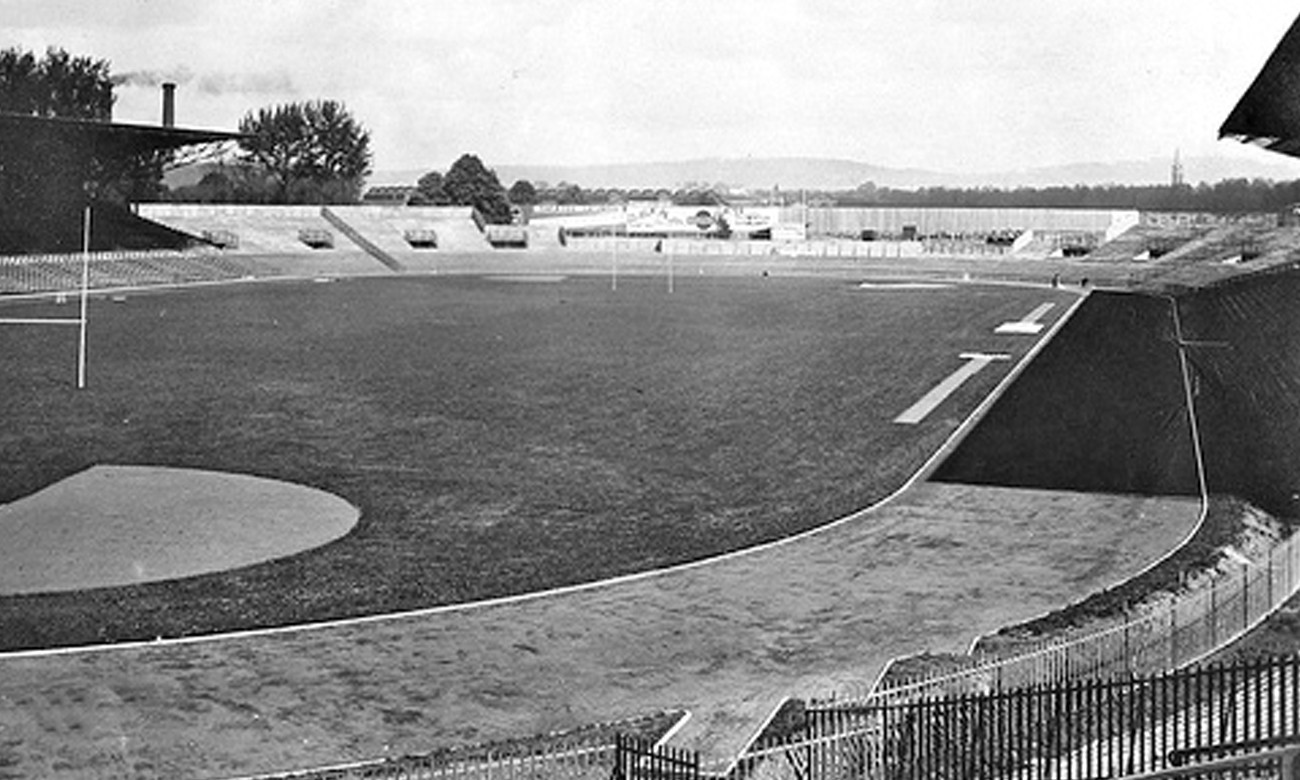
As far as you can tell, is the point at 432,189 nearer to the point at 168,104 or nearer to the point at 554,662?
the point at 168,104

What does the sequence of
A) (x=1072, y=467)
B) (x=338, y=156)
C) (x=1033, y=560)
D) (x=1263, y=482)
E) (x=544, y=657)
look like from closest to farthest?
1. (x=544, y=657)
2. (x=1033, y=560)
3. (x=1263, y=482)
4. (x=1072, y=467)
5. (x=338, y=156)

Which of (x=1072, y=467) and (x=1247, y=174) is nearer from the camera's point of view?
(x=1072, y=467)

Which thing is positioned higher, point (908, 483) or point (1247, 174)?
point (1247, 174)

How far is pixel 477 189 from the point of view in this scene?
146 metres

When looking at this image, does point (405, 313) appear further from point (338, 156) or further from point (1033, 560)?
point (338, 156)

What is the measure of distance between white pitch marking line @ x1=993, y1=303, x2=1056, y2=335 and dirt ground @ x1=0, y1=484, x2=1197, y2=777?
39.3 m

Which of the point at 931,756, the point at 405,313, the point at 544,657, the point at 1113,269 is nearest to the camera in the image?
the point at 931,756

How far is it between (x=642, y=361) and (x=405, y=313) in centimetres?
2404

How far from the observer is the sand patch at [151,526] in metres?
23.3

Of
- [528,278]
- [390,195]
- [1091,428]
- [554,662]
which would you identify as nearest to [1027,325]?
[1091,428]

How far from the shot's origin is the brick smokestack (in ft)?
351

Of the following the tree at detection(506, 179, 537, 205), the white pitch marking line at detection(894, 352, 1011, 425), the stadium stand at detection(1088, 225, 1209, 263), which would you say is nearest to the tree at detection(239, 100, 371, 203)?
the tree at detection(506, 179, 537, 205)

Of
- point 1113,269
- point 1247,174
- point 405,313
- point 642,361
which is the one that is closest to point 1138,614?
point 642,361

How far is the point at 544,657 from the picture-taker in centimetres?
1903
